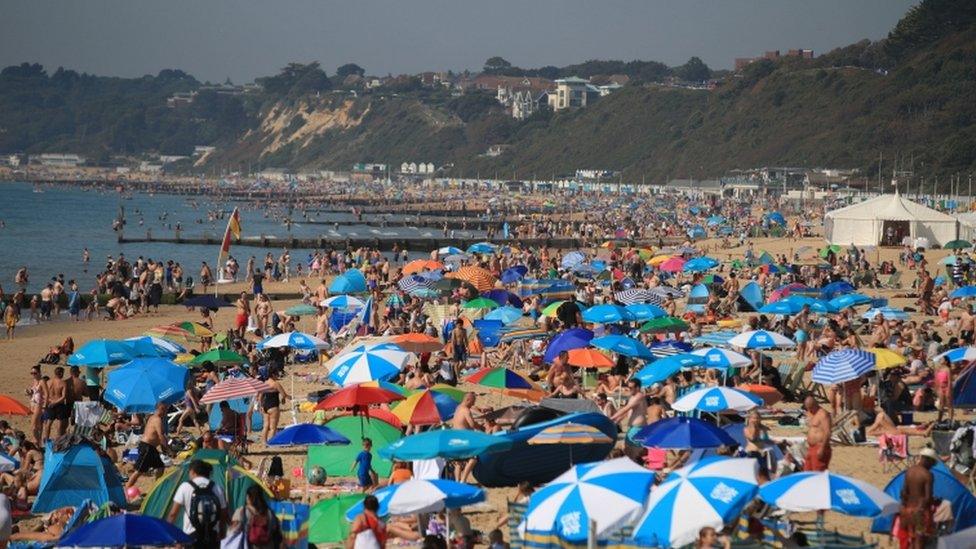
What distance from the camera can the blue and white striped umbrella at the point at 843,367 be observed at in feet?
40.9

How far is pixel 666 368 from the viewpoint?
13281 mm

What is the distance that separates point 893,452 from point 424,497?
4.81 metres

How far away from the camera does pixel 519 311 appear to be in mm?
19844

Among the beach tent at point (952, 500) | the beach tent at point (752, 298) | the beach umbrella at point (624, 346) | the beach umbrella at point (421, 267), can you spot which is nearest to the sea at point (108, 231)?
the beach umbrella at point (421, 267)

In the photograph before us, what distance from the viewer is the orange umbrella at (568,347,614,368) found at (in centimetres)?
1452

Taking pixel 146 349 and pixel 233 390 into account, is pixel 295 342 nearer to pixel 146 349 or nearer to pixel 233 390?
pixel 146 349

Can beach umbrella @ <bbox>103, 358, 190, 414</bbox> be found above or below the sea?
above

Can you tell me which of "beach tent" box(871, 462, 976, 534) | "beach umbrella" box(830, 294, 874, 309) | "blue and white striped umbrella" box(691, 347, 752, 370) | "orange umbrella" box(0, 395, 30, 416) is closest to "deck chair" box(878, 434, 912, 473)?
"blue and white striped umbrella" box(691, 347, 752, 370)

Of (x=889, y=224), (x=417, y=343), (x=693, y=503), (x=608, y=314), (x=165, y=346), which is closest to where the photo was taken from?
(x=693, y=503)

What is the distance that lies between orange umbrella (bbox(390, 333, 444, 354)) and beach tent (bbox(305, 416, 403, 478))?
526 centimetres

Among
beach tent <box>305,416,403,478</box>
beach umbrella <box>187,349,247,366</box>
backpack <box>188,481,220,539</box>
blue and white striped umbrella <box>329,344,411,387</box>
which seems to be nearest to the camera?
backpack <box>188,481,220,539</box>

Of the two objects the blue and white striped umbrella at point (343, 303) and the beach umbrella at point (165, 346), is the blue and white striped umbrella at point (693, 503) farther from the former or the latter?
the blue and white striped umbrella at point (343, 303)

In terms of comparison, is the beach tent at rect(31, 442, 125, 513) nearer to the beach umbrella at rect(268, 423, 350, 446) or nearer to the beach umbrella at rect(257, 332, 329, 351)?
the beach umbrella at rect(268, 423, 350, 446)

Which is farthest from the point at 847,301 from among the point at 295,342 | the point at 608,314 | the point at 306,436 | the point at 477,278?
the point at 306,436
